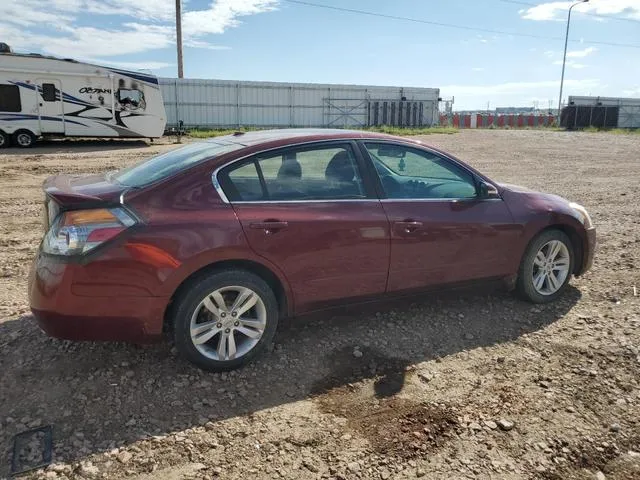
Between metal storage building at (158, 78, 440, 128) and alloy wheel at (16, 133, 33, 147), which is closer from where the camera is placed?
alloy wheel at (16, 133, 33, 147)

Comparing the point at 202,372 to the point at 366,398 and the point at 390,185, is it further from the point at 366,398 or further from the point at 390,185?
the point at 390,185

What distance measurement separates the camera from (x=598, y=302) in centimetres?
489

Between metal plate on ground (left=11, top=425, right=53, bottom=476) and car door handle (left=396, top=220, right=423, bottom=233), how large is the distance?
2.58m

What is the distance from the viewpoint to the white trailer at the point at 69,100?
1850cm

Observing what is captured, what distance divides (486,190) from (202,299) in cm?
249

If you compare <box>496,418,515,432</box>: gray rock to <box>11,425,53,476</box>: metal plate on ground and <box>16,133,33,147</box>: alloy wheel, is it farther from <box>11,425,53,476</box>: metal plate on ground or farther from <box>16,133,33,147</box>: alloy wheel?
<box>16,133,33,147</box>: alloy wheel

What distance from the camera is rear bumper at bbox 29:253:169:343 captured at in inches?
124

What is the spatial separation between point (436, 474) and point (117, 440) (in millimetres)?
1684

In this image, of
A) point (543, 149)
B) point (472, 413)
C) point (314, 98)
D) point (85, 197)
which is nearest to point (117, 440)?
point (85, 197)

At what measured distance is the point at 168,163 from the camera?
3816 millimetres

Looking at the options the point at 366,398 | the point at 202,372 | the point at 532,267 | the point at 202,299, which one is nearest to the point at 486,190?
the point at 532,267

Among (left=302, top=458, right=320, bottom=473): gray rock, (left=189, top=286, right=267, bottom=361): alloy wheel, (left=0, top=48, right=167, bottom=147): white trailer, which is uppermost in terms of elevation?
(left=0, top=48, right=167, bottom=147): white trailer

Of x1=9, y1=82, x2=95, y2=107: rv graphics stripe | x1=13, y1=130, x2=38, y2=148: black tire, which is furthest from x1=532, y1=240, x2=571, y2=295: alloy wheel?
x1=13, y1=130, x2=38, y2=148: black tire

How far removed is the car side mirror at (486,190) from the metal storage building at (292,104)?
1158 inches
